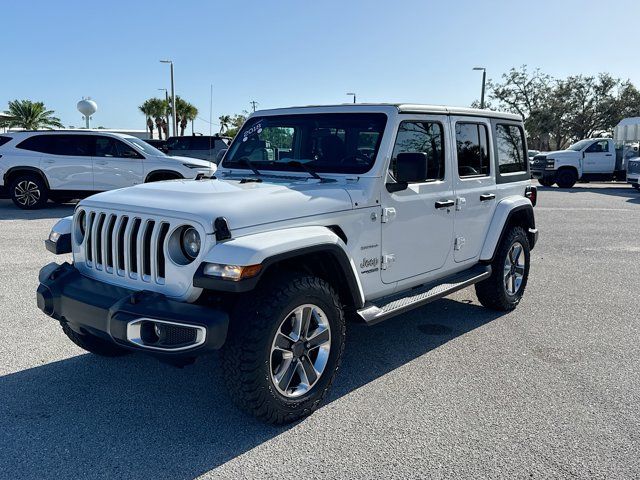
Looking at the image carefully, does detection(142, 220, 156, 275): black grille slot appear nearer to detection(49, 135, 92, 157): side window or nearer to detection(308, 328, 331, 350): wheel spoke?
detection(308, 328, 331, 350): wheel spoke

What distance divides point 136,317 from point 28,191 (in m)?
10.7

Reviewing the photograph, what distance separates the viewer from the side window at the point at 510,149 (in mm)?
5504

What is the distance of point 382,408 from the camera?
3578 mm

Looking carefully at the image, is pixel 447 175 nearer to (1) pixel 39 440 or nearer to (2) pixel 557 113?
(1) pixel 39 440

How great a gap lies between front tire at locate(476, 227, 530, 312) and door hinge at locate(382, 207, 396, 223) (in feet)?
5.97

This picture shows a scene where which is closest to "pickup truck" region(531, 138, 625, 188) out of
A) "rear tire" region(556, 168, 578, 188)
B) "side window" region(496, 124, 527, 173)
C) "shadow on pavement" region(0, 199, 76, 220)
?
"rear tire" region(556, 168, 578, 188)

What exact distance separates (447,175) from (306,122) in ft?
4.01

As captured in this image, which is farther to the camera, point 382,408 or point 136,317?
point 382,408

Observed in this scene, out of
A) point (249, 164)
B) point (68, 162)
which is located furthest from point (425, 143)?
point (68, 162)

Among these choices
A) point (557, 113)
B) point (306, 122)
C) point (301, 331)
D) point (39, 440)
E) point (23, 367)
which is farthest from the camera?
point (557, 113)

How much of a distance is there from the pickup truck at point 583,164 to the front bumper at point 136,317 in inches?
840

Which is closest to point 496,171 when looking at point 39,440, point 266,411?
A: point 266,411

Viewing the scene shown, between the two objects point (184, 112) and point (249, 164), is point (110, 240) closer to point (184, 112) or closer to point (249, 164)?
point (249, 164)

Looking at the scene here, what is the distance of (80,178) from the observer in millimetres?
12242
